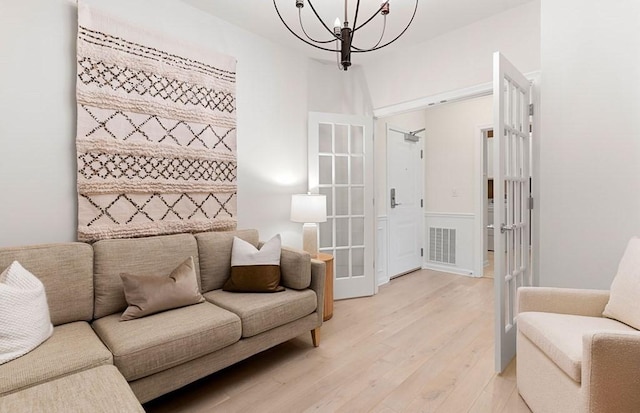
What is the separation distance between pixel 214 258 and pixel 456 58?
9.23 ft

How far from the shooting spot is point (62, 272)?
180 centimetres

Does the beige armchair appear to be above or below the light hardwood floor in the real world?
above

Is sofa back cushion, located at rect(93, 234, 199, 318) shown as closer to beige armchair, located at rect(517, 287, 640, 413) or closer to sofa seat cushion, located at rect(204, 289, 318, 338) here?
sofa seat cushion, located at rect(204, 289, 318, 338)

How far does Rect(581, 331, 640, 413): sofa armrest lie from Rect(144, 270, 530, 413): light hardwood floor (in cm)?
54

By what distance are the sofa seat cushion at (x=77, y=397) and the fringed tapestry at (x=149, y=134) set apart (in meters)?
1.09

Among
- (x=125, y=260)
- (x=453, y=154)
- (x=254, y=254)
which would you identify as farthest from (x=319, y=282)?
(x=453, y=154)

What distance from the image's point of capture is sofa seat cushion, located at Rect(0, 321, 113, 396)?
124 centimetres

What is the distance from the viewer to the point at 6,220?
6.07 ft

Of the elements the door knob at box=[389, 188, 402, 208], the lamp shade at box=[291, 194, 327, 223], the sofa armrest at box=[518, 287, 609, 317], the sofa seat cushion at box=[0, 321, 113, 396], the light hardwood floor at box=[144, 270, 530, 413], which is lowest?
the light hardwood floor at box=[144, 270, 530, 413]

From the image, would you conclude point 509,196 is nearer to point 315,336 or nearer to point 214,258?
point 315,336

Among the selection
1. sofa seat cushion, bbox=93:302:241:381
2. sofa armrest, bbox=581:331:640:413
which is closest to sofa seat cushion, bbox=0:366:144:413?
sofa seat cushion, bbox=93:302:241:381

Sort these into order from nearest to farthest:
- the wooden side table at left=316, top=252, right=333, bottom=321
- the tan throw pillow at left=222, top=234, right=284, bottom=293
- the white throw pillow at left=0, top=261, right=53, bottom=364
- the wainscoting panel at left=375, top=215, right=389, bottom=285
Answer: the white throw pillow at left=0, top=261, right=53, bottom=364
the tan throw pillow at left=222, top=234, right=284, bottom=293
the wooden side table at left=316, top=252, right=333, bottom=321
the wainscoting panel at left=375, top=215, right=389, bottom=285

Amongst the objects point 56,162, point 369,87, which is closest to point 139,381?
point 56,162

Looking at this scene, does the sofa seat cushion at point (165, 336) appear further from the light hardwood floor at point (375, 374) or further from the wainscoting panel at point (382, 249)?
the wainscoting panel at point (382, 249)
